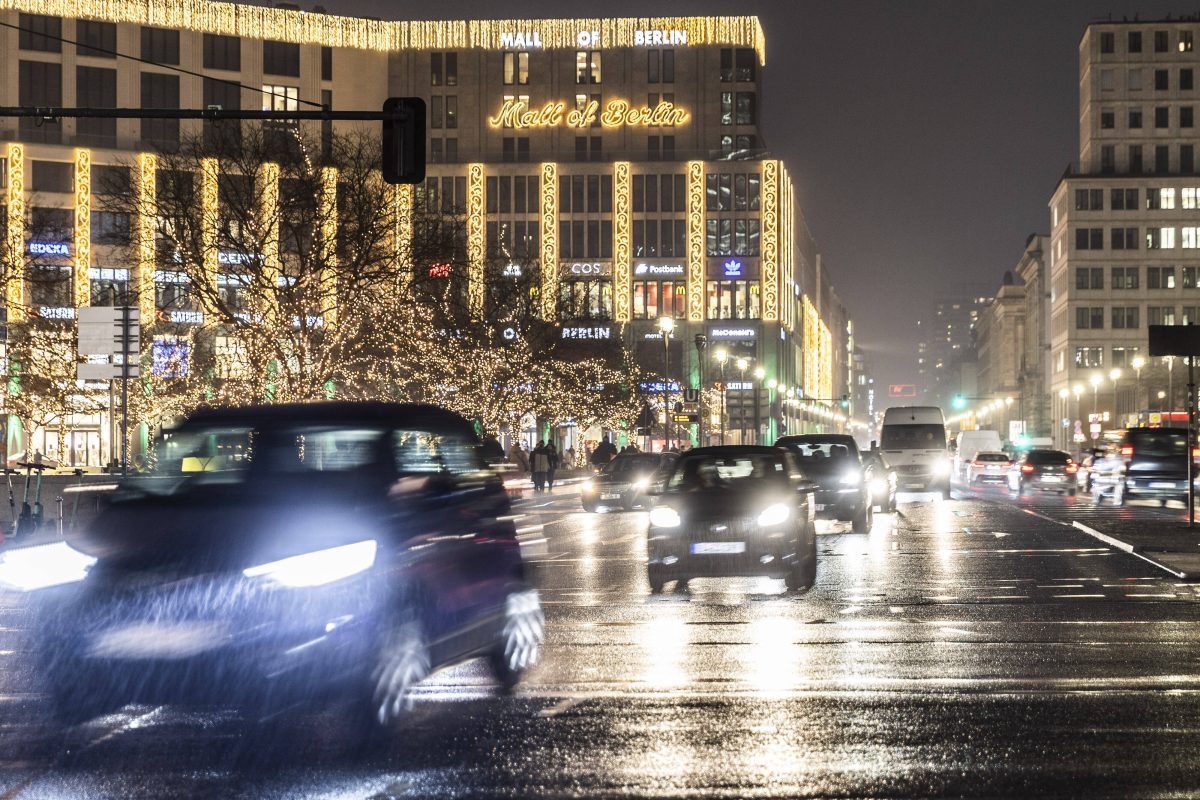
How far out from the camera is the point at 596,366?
76.4 meters

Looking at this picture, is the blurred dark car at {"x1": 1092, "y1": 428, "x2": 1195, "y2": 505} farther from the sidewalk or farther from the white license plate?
the white license plate

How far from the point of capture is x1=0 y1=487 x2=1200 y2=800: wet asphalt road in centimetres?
713

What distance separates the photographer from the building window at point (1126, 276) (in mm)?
135500

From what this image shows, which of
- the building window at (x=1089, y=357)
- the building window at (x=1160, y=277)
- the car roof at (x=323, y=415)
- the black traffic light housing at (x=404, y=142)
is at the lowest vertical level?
the car roof at (x=323, y=415)

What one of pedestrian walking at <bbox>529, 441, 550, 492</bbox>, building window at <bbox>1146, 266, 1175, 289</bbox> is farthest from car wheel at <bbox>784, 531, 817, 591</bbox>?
building window at <bbox>1146, 266, 1175, 289</bbox>

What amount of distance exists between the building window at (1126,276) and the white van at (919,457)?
315ft

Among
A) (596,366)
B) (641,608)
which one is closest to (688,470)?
(641,608)

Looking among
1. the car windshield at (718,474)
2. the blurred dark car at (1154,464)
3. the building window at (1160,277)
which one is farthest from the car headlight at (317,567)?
the building window at (1160,277)

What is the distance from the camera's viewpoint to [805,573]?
1703 centimetres

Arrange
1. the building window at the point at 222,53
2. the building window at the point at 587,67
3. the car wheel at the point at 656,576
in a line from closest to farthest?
the car wheel at the point at 656,576
the building window at the point at 222,53
the building window at the point at 587,67

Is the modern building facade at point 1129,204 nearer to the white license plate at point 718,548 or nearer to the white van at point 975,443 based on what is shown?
the white van at point 975,443

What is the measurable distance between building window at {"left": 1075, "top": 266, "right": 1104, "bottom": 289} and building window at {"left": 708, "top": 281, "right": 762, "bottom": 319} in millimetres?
37303

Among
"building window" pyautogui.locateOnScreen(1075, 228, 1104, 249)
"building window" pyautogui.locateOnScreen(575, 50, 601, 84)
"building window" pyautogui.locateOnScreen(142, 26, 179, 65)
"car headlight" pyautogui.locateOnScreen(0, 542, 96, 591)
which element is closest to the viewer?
"car headlight" pyautogui.locateOnScreen(0, 542, 96, 591)

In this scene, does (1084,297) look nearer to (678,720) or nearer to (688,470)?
(688,470)
